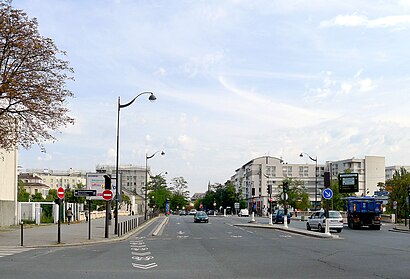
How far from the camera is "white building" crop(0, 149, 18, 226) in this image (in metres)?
48.4

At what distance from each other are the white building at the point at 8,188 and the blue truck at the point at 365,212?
29.6 m

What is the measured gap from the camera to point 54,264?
746 inches

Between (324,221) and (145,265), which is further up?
(145,265)

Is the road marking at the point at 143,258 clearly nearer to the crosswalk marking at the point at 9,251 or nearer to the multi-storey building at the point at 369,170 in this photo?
the crosswalk marking at the point at 9,251

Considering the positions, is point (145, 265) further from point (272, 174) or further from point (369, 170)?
point (369, 170)

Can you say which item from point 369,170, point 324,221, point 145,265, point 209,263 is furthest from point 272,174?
point 145,265

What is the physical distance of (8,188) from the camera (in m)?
50.9

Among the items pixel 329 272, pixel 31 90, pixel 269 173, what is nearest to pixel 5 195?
pixel 31 90

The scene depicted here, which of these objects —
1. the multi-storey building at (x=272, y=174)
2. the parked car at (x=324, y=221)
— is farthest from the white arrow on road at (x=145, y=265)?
the multi-storey building at (x=272, y=174)

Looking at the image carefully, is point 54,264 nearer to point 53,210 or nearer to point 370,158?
point 53,210

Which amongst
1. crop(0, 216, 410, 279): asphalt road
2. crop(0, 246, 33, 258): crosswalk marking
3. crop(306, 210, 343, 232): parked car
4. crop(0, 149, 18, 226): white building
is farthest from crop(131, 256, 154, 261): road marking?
crop(0, 149, 18, 226): white building

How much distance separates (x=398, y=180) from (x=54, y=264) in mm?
64689

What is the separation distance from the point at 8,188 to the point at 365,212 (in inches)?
1248

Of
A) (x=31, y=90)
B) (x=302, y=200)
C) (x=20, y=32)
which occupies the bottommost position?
(x=302, y=200)
